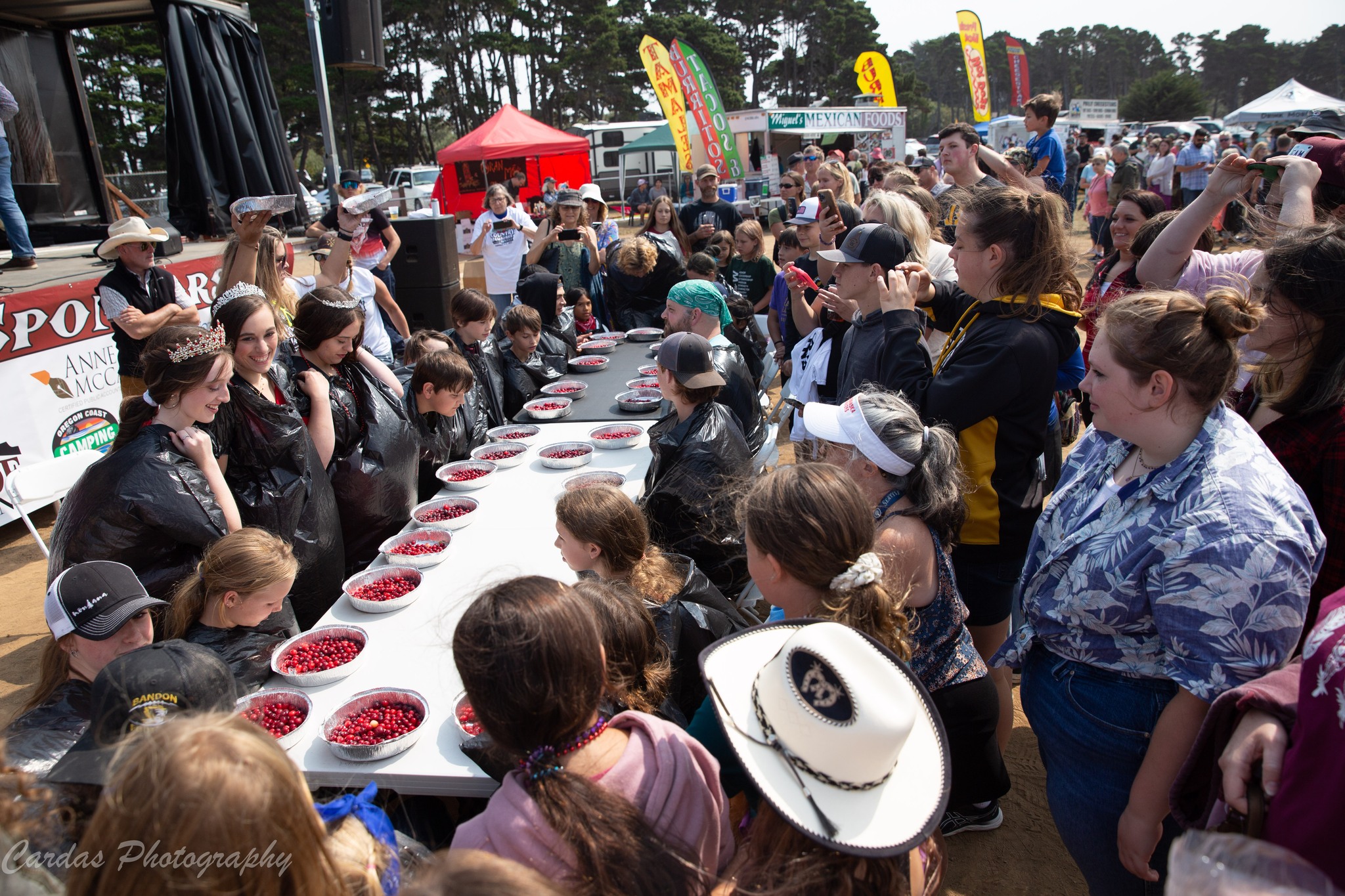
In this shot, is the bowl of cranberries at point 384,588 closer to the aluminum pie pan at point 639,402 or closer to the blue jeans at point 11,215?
the aluminum pie pan at point 639,402

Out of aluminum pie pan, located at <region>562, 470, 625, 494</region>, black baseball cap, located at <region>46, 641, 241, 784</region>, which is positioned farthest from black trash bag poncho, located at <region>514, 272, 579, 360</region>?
black baseball cap, located at <region>46, 641, 241, 784</region>

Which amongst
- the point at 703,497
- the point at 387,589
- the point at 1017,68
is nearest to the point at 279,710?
the point at 387,589

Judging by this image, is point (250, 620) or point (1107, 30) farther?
point (1107, 30)

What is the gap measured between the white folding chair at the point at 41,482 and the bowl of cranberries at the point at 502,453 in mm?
1940

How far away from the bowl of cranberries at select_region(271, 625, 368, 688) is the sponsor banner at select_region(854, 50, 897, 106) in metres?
26.1

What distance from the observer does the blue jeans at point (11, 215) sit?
6.02 m

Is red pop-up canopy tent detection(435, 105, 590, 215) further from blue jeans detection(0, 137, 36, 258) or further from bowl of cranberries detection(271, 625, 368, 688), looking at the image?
bowl of cranberries detection(271, 625, 368, 688)

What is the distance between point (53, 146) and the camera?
8305 millimetres

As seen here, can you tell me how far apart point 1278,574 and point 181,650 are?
2.11 metres

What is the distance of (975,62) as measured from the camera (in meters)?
19.2

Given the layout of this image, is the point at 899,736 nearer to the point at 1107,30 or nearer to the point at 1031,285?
the point at 1031,285

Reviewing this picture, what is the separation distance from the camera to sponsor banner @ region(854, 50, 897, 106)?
78.9 feet

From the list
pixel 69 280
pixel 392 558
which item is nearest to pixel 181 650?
pixel 392 558

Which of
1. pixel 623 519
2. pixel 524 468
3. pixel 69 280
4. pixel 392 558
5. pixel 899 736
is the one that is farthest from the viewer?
pixel 69 280
